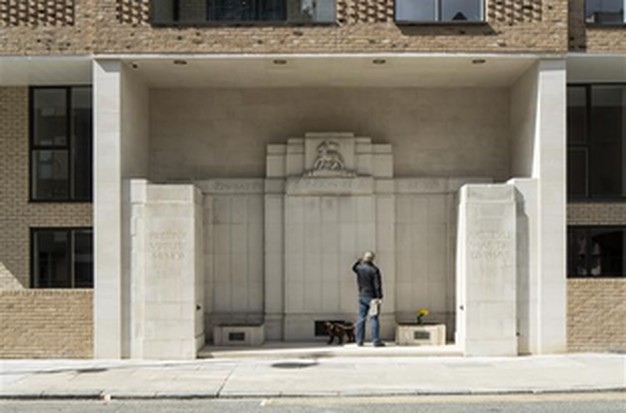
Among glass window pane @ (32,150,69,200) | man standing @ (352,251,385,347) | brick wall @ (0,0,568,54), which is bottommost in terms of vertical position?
man standing @ (352,251,385,347)

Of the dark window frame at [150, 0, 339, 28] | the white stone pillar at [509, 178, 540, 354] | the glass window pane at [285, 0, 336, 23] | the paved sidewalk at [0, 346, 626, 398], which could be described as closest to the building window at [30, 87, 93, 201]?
the dark window frame at [150, 0, 339, 28]

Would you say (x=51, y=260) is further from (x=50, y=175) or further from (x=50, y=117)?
(x=50, y=117)

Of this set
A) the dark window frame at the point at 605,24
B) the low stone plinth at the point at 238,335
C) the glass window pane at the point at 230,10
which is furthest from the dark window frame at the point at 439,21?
the low stone plinth at the point at 238,335

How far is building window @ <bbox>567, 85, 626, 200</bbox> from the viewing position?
1975cm

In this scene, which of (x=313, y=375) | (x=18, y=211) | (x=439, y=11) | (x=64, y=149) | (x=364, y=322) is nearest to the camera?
(x=313, y=375)

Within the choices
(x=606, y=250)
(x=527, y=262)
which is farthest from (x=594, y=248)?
(x=527, y=262)

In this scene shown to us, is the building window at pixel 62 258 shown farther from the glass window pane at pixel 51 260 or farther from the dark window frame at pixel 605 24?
the dark window frame at pixel 605 24

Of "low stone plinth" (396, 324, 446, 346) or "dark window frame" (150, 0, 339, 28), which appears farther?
"low stone plinth" (396, 324, 446, 346)

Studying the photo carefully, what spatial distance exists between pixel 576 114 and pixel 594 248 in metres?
2.92

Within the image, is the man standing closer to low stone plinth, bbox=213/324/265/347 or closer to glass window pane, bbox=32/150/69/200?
low stone plinth, bbox=213/324/265/347

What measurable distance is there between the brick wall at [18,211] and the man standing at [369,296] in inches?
238

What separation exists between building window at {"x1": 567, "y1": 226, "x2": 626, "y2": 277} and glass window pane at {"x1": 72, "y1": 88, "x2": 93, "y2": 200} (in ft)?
34.6

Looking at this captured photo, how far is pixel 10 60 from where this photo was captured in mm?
17859

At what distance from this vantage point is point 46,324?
57.8 feet
